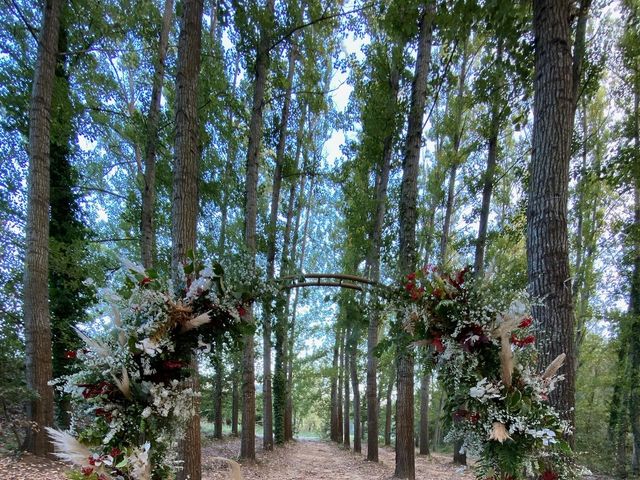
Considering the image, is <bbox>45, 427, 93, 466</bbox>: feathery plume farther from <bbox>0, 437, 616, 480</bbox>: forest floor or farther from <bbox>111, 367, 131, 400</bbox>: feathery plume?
<bbox>0, 437, 616, 480</bbox>: forest floor

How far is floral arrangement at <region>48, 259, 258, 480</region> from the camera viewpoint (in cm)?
215

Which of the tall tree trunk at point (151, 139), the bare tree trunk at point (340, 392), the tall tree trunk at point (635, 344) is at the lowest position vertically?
the bare tree trunk at point (340, 392)

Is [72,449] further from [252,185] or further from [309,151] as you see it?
[309,151]

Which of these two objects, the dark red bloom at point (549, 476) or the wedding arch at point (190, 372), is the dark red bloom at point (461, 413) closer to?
the wedding arch at point (190, 372)

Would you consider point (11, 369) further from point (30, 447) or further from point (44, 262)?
point (44, 262)

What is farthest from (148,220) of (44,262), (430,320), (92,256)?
(430,320)

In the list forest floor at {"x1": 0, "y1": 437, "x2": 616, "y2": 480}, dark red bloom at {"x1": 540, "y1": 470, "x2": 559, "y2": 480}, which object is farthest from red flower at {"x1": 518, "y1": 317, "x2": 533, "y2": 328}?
forest floor at {"x1": 0, "y1": 437, "x2": 616, "y2": 480}

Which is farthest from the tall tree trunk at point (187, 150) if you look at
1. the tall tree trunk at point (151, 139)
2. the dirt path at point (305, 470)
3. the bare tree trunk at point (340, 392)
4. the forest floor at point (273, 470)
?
the bare tree trunk at point (340, 392)

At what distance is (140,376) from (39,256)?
15.4 ft

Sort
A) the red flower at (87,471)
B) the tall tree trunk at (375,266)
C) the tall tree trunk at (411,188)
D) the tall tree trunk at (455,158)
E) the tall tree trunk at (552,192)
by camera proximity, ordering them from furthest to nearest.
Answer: the tall tree trunk at (455,158) → the tall tree trunk at (375,266) → the tall tree trunk at (411,188) → the tall tree trunk at (552,192) → the red flower at (87,471)

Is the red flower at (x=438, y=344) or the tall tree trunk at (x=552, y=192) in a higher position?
the tall tree trunk at (x=552, y=192)

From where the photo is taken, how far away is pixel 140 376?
2.32 m

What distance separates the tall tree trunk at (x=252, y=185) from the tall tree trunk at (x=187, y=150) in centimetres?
288

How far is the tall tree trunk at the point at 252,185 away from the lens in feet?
25.3
